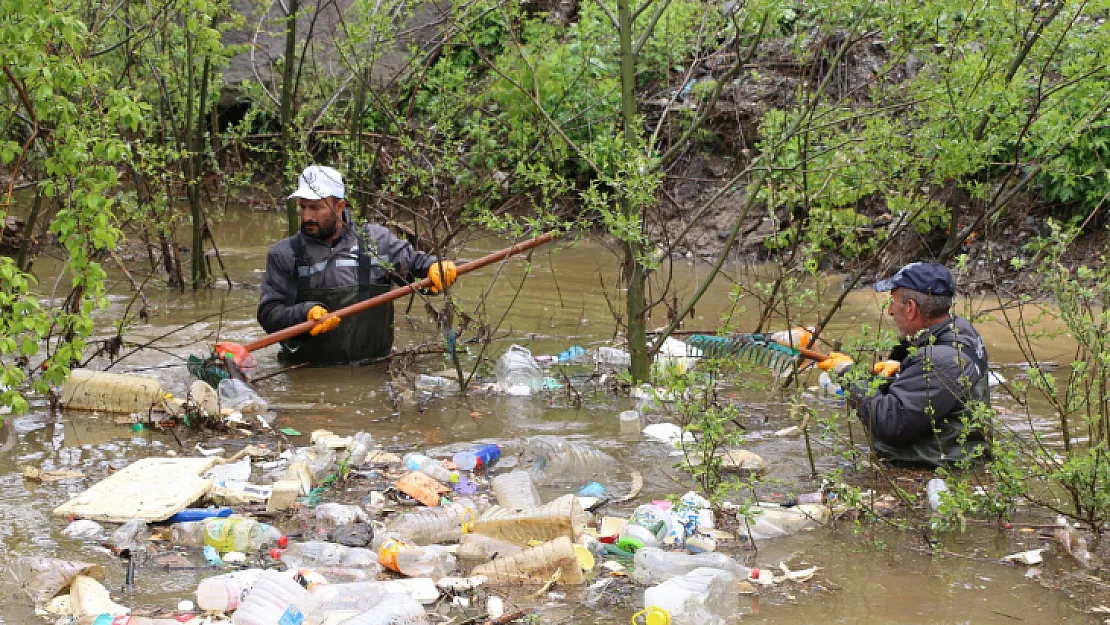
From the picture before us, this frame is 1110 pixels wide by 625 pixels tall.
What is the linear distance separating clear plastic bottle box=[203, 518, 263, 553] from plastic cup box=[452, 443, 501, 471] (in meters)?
1.33

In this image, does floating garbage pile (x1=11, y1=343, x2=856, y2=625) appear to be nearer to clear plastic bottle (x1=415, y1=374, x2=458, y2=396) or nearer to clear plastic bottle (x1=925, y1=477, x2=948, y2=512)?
clear plastic bottle (x1=925, y1=477, x2=948, y2=512)

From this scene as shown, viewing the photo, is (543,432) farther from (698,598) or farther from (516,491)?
(698,598)

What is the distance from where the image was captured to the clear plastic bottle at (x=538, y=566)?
13.3 feet

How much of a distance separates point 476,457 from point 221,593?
189cm

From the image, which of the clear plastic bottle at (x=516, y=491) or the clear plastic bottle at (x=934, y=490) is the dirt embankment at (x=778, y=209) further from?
the clear plastic bottle at (x=516, y=491)

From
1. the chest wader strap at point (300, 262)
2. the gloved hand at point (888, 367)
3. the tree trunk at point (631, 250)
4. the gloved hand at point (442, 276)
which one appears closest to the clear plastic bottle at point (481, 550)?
the gloved hand at point (888, 367)

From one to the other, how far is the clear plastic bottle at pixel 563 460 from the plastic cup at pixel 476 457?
0.17m

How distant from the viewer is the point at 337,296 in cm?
731

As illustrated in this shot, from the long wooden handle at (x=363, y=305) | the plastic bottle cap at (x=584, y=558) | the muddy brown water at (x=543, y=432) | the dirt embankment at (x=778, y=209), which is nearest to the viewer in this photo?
the muddy brown water at (x=543, y=432)

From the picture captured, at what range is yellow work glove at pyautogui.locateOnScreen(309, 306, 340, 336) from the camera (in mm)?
7023

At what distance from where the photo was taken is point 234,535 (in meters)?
4.25

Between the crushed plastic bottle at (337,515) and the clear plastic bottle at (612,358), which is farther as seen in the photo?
the clear plastic bottle at (612,358)

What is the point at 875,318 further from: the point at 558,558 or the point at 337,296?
the point at 558,558

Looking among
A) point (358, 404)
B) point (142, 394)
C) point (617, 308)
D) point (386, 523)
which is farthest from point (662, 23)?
point (386, 523)
